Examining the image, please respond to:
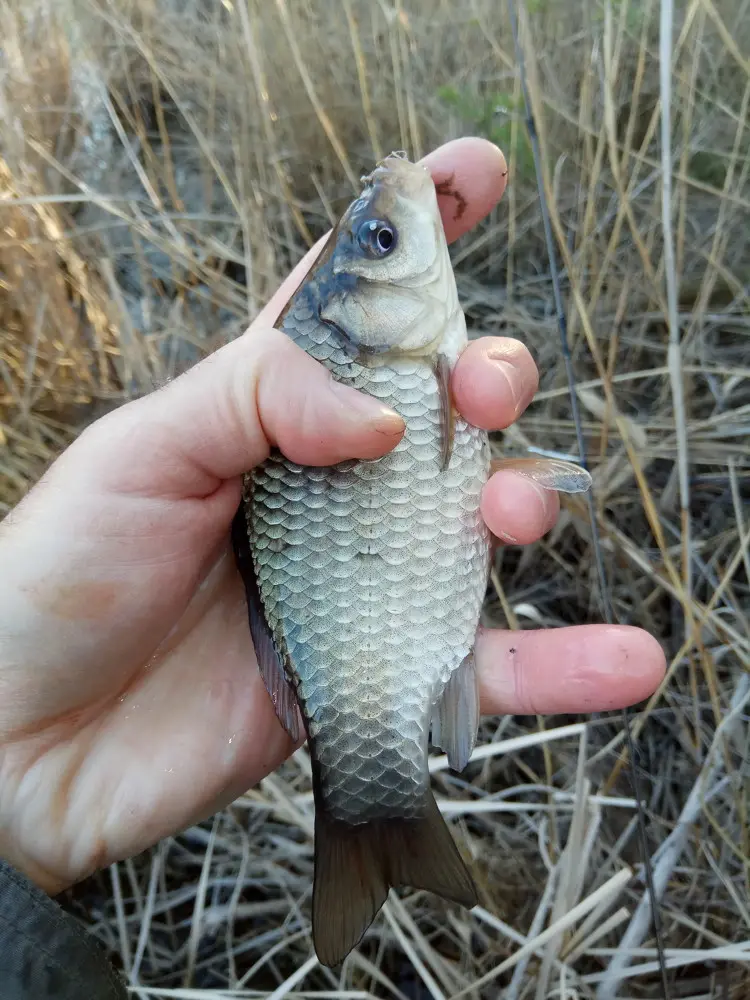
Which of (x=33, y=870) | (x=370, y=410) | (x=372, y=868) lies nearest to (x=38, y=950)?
(x=33, y=870)

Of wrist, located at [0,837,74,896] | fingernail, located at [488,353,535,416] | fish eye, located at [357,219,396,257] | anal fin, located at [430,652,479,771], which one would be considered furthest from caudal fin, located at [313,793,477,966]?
fish eye, located at [357,219,396,257]

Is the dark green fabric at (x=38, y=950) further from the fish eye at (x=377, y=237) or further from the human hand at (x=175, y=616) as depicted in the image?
the fish eye at (x=377, y=237)

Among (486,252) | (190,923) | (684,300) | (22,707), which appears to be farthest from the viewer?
(486,252)

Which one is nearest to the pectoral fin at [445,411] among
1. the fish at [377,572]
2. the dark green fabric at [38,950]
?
the fish at [377,572]

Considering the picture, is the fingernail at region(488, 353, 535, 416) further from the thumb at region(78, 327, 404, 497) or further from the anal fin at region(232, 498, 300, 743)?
the anal fin at region(232, 498, 300, 743)

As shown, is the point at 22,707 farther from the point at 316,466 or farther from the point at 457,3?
the point at 457,3

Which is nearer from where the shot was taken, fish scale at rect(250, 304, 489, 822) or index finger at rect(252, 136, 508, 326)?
fish scale at rect(250, 304, 489, 822)

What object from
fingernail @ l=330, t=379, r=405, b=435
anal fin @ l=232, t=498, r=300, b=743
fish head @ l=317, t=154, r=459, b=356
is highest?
fish head @ l=317, t=154, r=459, b=356

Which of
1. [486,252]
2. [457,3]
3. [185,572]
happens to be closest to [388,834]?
[185,572]
